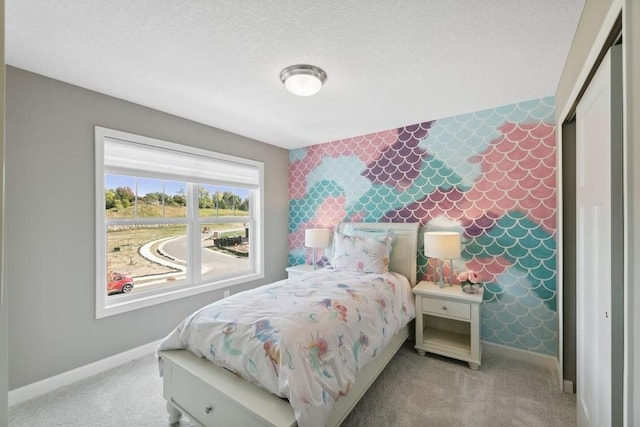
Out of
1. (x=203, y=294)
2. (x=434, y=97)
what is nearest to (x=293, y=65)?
(x=434, y=97)

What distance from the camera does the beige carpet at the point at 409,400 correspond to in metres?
1.77

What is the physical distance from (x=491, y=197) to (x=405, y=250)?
98cm

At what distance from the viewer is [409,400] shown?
77.0 inches

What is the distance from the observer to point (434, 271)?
9.67ft

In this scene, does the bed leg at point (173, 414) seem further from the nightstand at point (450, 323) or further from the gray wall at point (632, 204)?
the gray wall at point (632, 204)

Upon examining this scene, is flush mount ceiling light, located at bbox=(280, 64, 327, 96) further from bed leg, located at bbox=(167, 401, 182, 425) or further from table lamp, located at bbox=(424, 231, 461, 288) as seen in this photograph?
bed leg, located at bbox=(167, 401, 182, 425)

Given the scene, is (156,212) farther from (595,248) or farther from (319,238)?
(595,248)

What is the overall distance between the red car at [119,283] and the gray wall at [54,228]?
0.71ft

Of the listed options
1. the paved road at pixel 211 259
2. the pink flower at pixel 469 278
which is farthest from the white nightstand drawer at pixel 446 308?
the paved road at pixel 211 259

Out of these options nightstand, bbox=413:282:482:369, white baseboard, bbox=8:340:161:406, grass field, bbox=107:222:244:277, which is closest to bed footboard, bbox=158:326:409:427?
nightstand, bbox=413:282:482:369

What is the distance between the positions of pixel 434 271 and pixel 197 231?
106 inches

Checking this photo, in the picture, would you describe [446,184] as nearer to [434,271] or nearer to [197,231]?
[434,271]

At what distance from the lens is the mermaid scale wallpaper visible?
2.44 meters

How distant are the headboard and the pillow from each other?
0.15 meters
